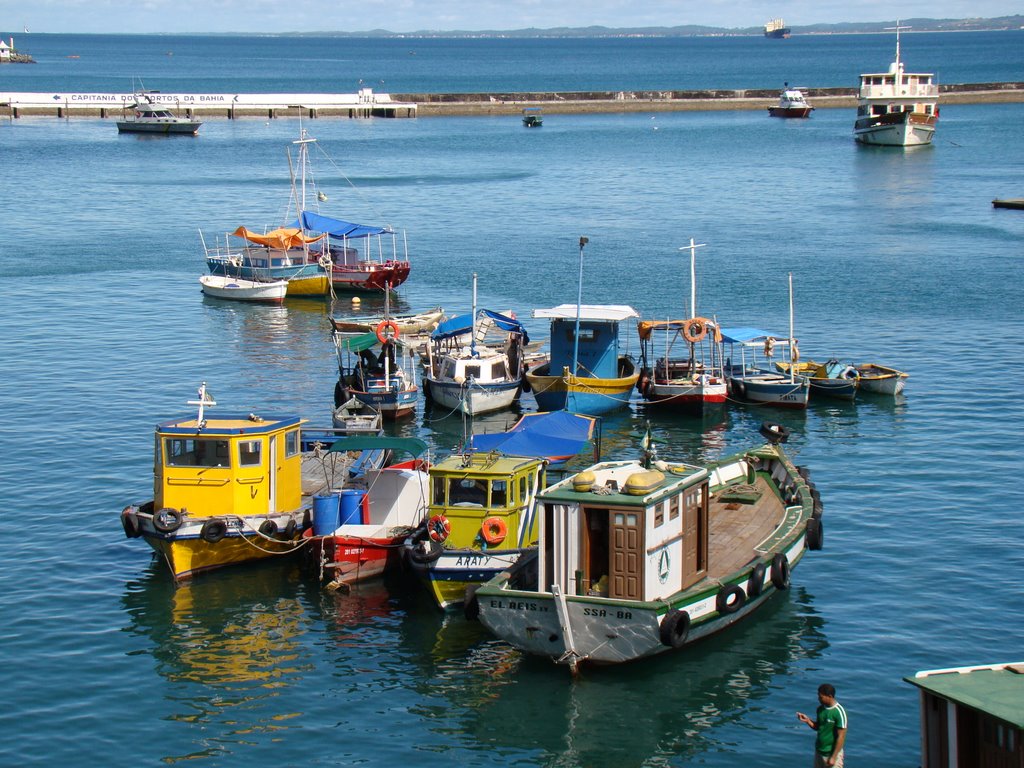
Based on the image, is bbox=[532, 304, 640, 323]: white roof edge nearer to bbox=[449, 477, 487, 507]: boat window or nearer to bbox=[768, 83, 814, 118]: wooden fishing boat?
bbox=[449, 477, 487, 507]: boat window

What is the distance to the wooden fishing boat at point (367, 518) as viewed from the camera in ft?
107

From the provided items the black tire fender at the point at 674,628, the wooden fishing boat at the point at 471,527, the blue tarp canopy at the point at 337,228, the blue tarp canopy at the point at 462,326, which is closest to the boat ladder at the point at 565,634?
the black tire fender at the point at 674,628

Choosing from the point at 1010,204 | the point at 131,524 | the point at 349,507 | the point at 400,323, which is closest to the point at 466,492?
the point at 349,507

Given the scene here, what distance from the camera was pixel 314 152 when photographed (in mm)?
152125

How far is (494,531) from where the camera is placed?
30531 mm

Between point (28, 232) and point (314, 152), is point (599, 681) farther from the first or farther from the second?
point (314, 152)

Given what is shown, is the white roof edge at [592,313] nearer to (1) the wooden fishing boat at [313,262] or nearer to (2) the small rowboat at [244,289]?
(1) the wooden fishing boat at [313,262]

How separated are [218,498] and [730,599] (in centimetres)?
1298

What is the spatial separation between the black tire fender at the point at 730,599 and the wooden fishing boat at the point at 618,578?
29 mm

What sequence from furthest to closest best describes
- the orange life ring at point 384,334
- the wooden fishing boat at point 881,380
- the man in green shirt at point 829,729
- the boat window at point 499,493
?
the wooden fishing boat at point 881,380, the orange life ring at point 384,334, the boat window at point 499,493, the man in green shirt at point 829,729

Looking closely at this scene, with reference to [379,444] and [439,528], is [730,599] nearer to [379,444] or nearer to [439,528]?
[439,528]

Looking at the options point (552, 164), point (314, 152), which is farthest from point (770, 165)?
point (314, 152)

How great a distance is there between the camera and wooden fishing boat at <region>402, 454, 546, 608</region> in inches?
1189

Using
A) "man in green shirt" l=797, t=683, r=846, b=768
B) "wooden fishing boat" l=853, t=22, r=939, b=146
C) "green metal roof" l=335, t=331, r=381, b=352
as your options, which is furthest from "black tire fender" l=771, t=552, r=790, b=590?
"wooden fishing boat" l=853, t=22, r=939, b=146
